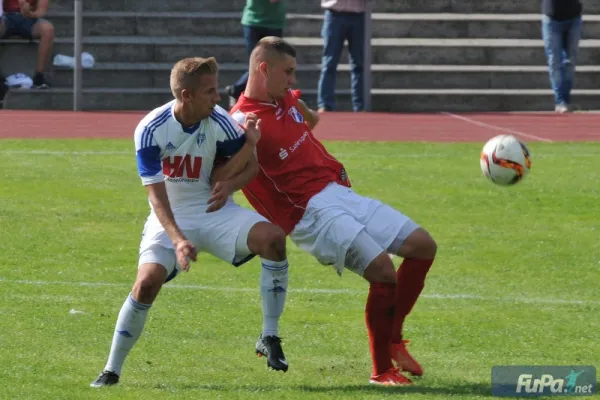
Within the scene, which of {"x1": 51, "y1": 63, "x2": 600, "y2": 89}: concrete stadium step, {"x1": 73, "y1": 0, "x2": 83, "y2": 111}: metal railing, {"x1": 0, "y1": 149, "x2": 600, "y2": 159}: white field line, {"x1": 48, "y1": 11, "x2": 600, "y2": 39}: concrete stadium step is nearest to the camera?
{"x1": 0, "y1": 149, "x2": 600, "y2": 159}: white field line

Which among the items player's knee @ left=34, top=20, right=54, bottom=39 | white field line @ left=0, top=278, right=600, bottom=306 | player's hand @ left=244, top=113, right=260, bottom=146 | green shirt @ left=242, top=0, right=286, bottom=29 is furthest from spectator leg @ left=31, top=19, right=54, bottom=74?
player's hand @ left=244, top=113, right=260, bottom=146

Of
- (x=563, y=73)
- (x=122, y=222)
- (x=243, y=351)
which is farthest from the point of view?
(x=563, y=73)

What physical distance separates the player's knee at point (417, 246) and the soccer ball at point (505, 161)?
4.49 feet

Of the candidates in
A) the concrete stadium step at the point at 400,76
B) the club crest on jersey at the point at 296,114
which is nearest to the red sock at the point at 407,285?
the club crest on jersey at the point at 296,114

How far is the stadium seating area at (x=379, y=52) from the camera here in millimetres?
21219

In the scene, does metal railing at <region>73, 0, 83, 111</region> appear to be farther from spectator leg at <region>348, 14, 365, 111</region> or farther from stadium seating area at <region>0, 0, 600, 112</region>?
spectator leg at <region>348, 14, 365, 111</region>

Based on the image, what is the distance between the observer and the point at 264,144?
7.43 meters

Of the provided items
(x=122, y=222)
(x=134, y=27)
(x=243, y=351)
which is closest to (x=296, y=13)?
(x=134, y=27)

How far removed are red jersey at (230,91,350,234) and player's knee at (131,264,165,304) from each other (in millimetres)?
825

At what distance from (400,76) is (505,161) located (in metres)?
13.5

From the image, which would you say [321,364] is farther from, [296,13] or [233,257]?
[296,13]

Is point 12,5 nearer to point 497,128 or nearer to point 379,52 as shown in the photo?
point 379,52

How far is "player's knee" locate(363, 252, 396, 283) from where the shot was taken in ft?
23.2

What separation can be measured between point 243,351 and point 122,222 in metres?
4.54
